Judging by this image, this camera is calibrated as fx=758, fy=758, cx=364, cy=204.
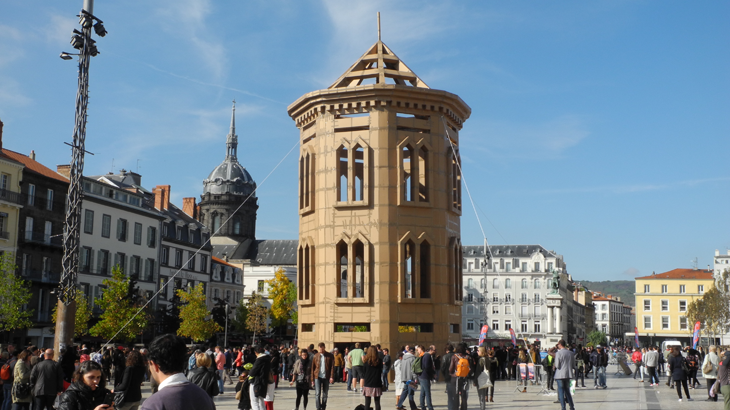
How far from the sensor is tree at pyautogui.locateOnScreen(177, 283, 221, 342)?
6700 centimetres

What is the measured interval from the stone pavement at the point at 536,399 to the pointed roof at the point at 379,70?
12.0 m

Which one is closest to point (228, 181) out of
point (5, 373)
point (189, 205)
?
point (189, 205)

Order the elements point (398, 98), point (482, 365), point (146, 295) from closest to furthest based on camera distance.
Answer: point (482, 365) → point (398, 98) → point (146, 295)

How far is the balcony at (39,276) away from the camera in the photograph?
177 feet

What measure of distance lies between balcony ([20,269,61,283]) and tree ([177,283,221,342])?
510 inches

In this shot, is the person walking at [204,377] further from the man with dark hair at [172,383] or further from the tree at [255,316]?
the tree at [255,316]

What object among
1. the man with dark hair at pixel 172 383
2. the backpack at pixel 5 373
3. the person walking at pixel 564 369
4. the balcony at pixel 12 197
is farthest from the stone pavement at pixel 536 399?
the balcony at pixel 12 197

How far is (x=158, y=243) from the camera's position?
236 ft

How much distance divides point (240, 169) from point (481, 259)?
41.7 metres

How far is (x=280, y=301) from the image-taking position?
286 feet

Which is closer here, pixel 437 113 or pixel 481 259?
pixel 437 113

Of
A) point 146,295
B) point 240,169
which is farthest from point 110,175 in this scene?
point 240,169

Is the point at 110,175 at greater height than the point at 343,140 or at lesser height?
greater

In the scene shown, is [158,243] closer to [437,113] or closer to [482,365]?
[437,113]
